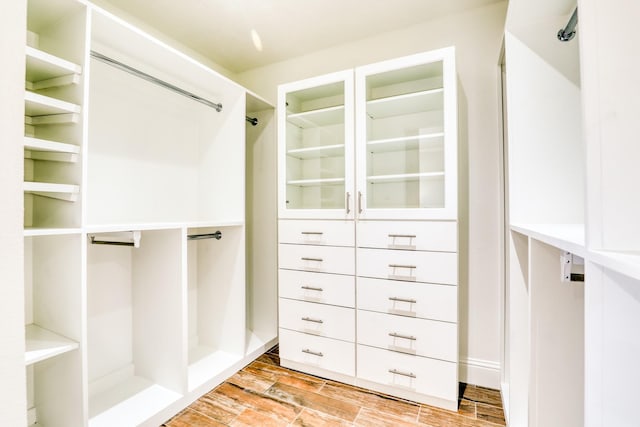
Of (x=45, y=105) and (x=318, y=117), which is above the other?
(x=318, y=117)

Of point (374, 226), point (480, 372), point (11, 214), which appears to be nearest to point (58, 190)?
point (11, 214)

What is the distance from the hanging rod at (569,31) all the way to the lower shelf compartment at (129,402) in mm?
2488

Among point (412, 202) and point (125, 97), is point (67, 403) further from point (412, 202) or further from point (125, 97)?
point (412, 202)

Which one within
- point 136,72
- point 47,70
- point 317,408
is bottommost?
point 317,408

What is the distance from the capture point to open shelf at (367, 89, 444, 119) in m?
1.80

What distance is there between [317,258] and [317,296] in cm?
25

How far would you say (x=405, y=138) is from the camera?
1.89 meters

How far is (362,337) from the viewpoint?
187cm

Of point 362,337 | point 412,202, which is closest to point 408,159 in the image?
point 412,202

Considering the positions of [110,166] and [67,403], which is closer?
[67,403]

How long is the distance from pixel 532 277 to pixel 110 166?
2206mm

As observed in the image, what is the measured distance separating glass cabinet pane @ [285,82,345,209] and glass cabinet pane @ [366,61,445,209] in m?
0.21

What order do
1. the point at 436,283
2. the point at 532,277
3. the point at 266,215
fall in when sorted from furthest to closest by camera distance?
the point at 266,215, the point at 436,283, the point at 532,277

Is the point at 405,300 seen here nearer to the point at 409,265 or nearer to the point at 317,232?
the point at 409,265
